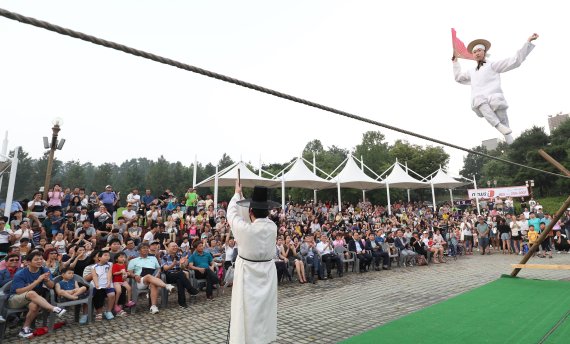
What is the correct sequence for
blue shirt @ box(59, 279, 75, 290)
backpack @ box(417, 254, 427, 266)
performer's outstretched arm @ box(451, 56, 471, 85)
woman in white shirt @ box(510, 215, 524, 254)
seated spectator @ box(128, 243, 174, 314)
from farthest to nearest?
woman in white shirt @ box(510, 215, 524, 254) < backpack @ box(417, 254, 427, 266) < seated spectator @ box(128, 243, 174, 314) < blue shirt @ box(59, 279, 75, 290) < performer's outstretched arm @ box(451, 56, 471, 85)

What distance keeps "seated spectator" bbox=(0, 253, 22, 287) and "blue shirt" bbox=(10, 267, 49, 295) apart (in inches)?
11.9

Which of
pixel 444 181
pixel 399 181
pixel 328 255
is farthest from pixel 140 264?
pixel 444 181

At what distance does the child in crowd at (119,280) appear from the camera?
5281mm

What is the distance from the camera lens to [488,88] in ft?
14.4

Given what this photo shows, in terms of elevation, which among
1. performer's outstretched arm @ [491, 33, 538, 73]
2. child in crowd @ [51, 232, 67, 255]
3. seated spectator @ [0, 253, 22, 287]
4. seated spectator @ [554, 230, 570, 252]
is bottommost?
seated spectator @ [554, 230, 570, 252]

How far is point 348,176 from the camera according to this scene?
17844 mm

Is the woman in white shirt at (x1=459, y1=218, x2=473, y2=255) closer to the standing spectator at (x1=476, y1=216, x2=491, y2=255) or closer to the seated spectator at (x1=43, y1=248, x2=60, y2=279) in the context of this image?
the standing spectator at (x1=476, y1=216, x2=491, y2=255)

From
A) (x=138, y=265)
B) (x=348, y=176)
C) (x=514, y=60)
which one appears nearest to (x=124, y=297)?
(x=138, y=265)

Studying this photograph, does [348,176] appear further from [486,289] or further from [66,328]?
[66,328]

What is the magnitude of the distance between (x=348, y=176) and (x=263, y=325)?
608 inches

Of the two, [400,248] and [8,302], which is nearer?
[8,302]

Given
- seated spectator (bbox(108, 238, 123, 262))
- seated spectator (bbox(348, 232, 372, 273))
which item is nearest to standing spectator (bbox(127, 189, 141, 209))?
seated spectator (bbox(108, 238, 123, 262))

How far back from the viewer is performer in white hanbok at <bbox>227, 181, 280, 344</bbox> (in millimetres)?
2828

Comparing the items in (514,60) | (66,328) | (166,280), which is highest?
(514,60)
